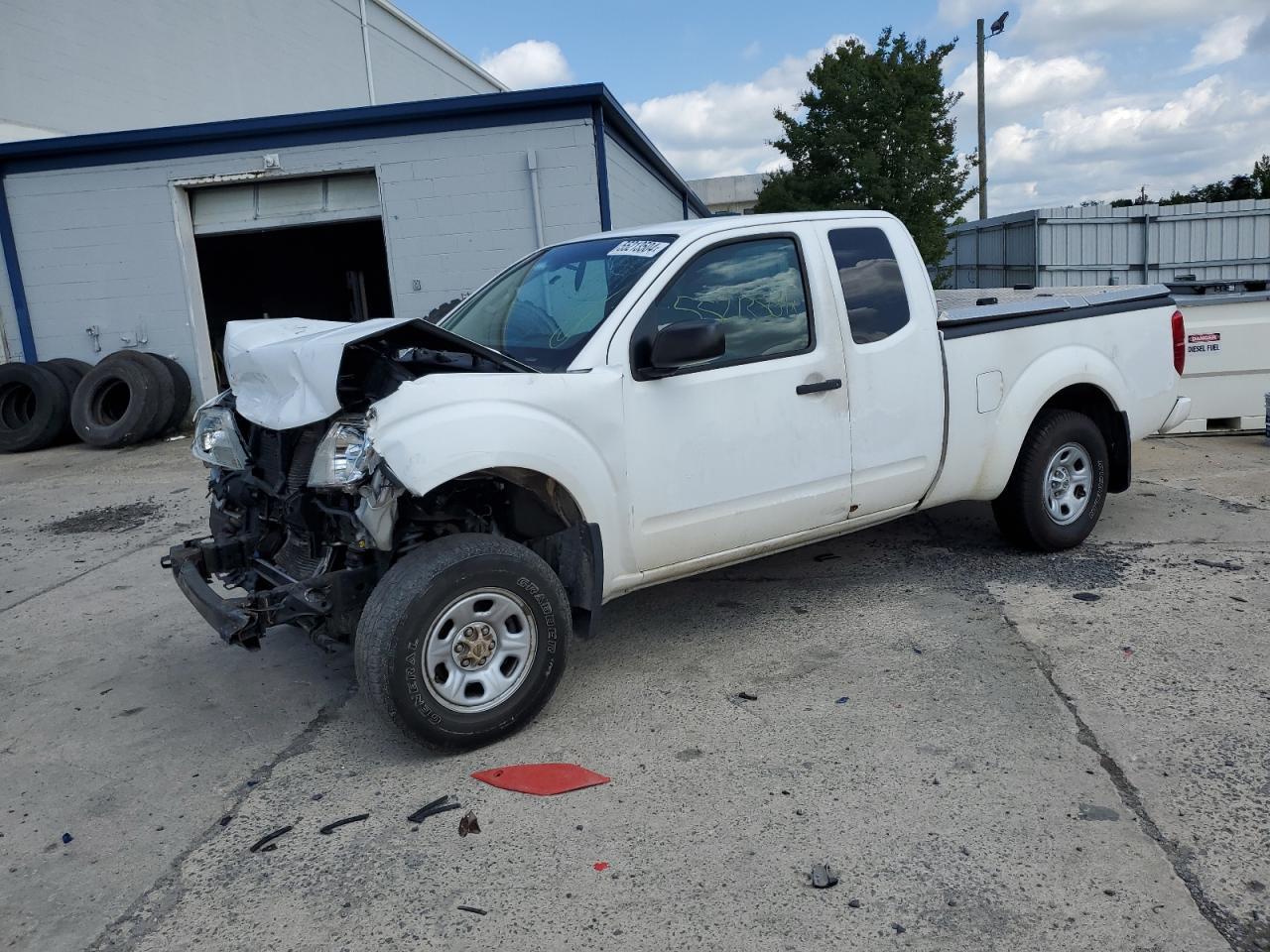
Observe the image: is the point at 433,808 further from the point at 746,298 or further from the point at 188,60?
the point at 188,60

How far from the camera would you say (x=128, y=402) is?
1285cm

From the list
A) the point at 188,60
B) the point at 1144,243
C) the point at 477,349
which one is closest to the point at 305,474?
the point at 477,349

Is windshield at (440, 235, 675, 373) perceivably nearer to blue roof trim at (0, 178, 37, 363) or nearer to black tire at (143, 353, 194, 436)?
black tire at (143, 353, 194, 436)

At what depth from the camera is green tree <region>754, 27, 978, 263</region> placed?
22172 millimetres

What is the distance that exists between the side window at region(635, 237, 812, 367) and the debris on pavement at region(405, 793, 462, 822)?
2.01 meters

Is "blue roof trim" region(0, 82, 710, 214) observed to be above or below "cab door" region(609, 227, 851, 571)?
above

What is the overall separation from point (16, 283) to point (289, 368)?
12592mm

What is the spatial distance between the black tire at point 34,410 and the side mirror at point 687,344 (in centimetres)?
1116

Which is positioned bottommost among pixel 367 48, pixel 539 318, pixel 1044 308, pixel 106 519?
pixel 106 519

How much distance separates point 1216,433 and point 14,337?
49.1 feet

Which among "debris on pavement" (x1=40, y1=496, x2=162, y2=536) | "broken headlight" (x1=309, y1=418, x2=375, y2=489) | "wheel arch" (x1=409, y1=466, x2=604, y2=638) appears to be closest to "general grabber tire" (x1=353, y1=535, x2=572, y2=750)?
"wheel arch" (x1=409, y1=466, x2=604, y2=638)

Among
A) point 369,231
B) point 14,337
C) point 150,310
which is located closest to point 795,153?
point 369,231

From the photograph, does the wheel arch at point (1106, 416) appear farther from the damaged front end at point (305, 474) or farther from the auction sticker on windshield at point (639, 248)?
the damaged front end at point (305, 474)

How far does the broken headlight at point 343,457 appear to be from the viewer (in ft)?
11.5
